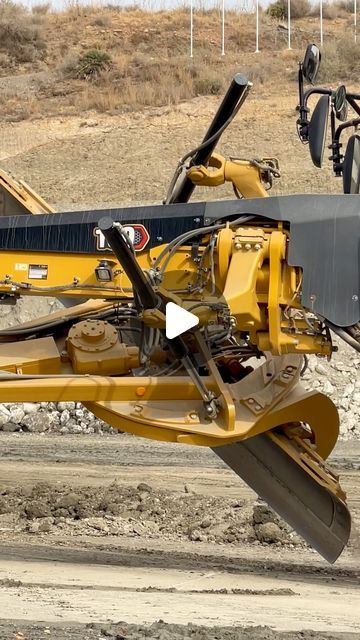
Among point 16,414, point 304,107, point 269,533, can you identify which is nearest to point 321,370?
point 16,414

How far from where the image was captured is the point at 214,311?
24.8ft

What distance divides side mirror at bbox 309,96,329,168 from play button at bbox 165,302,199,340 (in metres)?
1.12

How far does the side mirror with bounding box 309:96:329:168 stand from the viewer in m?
6.89

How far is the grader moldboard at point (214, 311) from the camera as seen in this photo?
7289 mm

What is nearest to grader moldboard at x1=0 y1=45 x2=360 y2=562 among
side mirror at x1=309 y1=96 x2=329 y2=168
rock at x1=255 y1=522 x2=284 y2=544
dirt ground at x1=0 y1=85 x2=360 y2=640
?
side mirror at x1=309 y1=96 x2=329 y2=168

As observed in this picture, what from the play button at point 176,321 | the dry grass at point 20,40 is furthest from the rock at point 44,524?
the dry grass at point 20,40

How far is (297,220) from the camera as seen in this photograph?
7.34m

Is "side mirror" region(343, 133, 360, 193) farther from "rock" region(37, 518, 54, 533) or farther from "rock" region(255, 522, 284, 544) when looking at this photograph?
"rock" region(37, 518, 54, 533)

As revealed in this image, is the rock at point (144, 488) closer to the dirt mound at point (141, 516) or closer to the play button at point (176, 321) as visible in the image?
the dirt mound at point (141, 516)

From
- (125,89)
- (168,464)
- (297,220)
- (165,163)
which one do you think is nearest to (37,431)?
(168,464)

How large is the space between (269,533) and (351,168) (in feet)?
12.4

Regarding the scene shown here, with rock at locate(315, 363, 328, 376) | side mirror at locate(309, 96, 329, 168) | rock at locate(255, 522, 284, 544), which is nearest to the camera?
side mirror at locate(309, 96, 329, 168)

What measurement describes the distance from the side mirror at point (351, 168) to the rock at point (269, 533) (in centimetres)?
366

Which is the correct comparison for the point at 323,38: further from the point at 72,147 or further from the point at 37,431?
the point at 37,431
